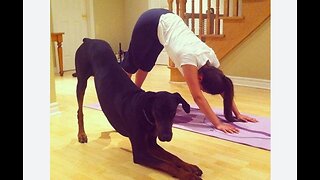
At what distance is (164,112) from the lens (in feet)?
3.91

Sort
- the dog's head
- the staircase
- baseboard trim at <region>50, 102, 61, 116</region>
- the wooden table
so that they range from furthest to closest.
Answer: the staircase, the wooden table, baseboard trim at <region>50, 102, 61, 116</region>, the dog's head

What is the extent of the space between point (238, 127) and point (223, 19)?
101cm

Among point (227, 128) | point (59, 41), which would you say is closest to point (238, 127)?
point (227, 128)

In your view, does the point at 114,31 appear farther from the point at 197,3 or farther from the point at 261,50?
the point at 261,50

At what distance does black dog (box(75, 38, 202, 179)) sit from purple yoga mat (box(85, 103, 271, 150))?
1.46 feet

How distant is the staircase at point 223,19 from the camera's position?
8.23ft

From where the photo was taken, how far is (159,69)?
3.09 metres

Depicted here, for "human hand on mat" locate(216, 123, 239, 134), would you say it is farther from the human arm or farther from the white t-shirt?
the white t-shirt

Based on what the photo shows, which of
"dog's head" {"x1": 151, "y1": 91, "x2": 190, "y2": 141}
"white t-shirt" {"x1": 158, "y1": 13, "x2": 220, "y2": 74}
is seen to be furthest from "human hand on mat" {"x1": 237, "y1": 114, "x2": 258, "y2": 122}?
"dog's head" {"x1": 151, "y1": 91, "x2": 190, "y2": 141}

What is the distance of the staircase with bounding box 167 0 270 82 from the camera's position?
2.51m

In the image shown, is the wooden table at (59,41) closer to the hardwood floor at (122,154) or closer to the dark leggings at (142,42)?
the hardwood floor at (122,154)

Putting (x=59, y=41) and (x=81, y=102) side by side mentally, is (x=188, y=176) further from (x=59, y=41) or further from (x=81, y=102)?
(x=59, y=41)
